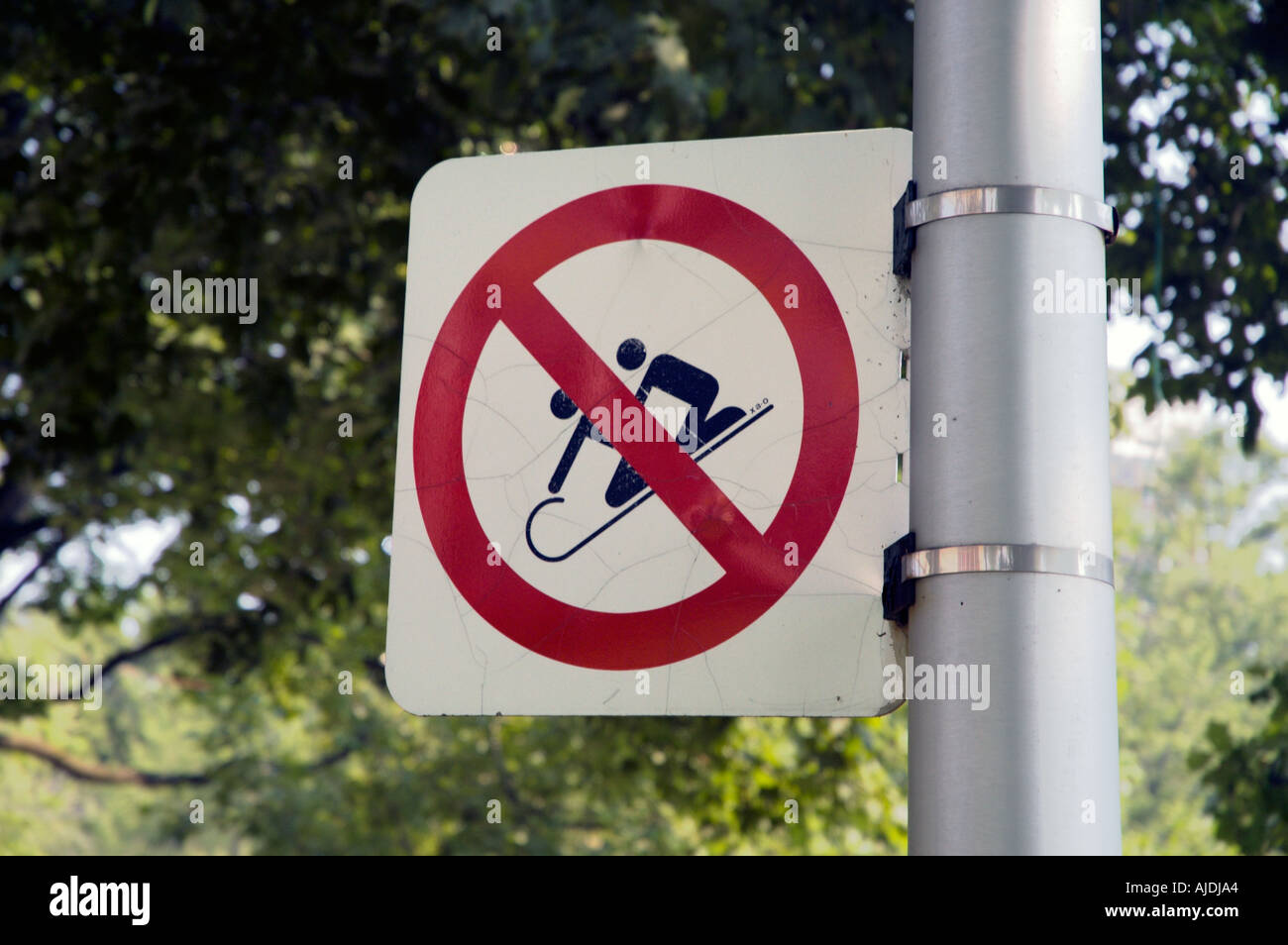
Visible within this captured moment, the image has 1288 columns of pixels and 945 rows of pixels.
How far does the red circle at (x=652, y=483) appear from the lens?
1.63 m

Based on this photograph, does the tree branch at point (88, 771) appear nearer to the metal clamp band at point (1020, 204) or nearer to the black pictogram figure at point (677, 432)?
the black pictogram figure at point (677, 432)

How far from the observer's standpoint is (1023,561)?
4.22 ft

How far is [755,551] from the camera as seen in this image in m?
1.64

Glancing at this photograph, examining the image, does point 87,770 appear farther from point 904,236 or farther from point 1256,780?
point 904,236

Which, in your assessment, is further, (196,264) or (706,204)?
(196,264)

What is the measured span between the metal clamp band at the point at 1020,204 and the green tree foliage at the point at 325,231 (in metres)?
3.58

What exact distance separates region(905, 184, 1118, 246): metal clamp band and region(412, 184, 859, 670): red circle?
0.27 meters

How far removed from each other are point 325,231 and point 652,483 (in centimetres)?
542

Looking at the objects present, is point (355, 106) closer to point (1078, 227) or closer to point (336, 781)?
point (1078, 227)

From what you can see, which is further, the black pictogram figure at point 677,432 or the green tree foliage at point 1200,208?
the green tree foliage at point 1200,208

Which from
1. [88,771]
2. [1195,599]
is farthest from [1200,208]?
[1195,599]

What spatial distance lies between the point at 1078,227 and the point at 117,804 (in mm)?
34317

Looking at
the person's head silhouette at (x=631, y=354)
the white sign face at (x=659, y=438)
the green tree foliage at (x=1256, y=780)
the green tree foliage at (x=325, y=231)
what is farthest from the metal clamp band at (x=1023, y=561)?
the green tree foliage at (x=1256, y=780)

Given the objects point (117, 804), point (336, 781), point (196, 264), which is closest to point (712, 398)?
point (196, 264)
